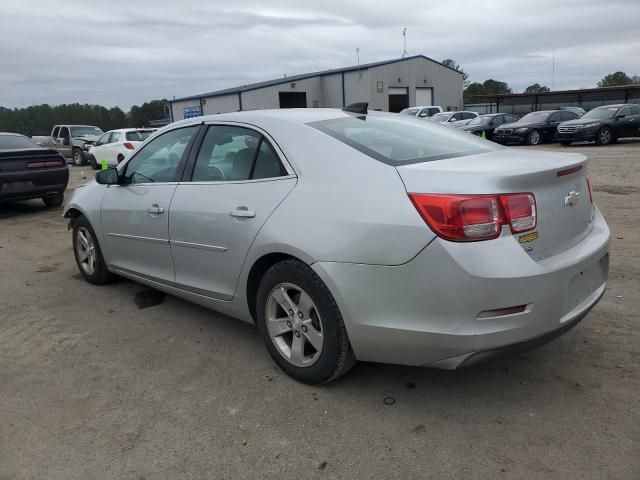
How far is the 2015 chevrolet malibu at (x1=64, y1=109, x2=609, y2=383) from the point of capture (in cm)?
243

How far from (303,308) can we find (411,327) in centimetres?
68

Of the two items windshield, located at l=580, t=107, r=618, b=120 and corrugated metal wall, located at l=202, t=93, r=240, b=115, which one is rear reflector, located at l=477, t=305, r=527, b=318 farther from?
corrugated metal wall, located at l=202, t=93, r=240, b=115

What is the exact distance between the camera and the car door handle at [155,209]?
3.91m

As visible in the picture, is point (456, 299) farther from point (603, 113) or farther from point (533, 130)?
point (533, 130)

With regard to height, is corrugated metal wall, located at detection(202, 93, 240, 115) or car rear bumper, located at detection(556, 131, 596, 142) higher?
corrugated metal wall, located at detection(202, 93, 240, 115)

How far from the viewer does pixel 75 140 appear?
24.0 meters

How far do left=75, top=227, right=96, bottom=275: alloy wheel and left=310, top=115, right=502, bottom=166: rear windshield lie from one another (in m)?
2.88

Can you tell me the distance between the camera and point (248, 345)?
12.3 ft

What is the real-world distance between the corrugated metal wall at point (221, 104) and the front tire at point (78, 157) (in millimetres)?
16856

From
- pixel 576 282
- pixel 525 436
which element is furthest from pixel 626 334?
pixel 525 436

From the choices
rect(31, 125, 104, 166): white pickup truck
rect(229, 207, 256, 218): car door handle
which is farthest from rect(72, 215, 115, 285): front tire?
rect(31, 125, 104, 166): white pickup truck

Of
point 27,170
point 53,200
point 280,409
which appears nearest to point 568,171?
point 280,409

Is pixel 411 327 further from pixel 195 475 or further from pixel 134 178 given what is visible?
pixel 134 178

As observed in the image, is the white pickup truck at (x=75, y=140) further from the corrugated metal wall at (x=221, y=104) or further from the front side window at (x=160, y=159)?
the front side window at (x=160, y=159)
